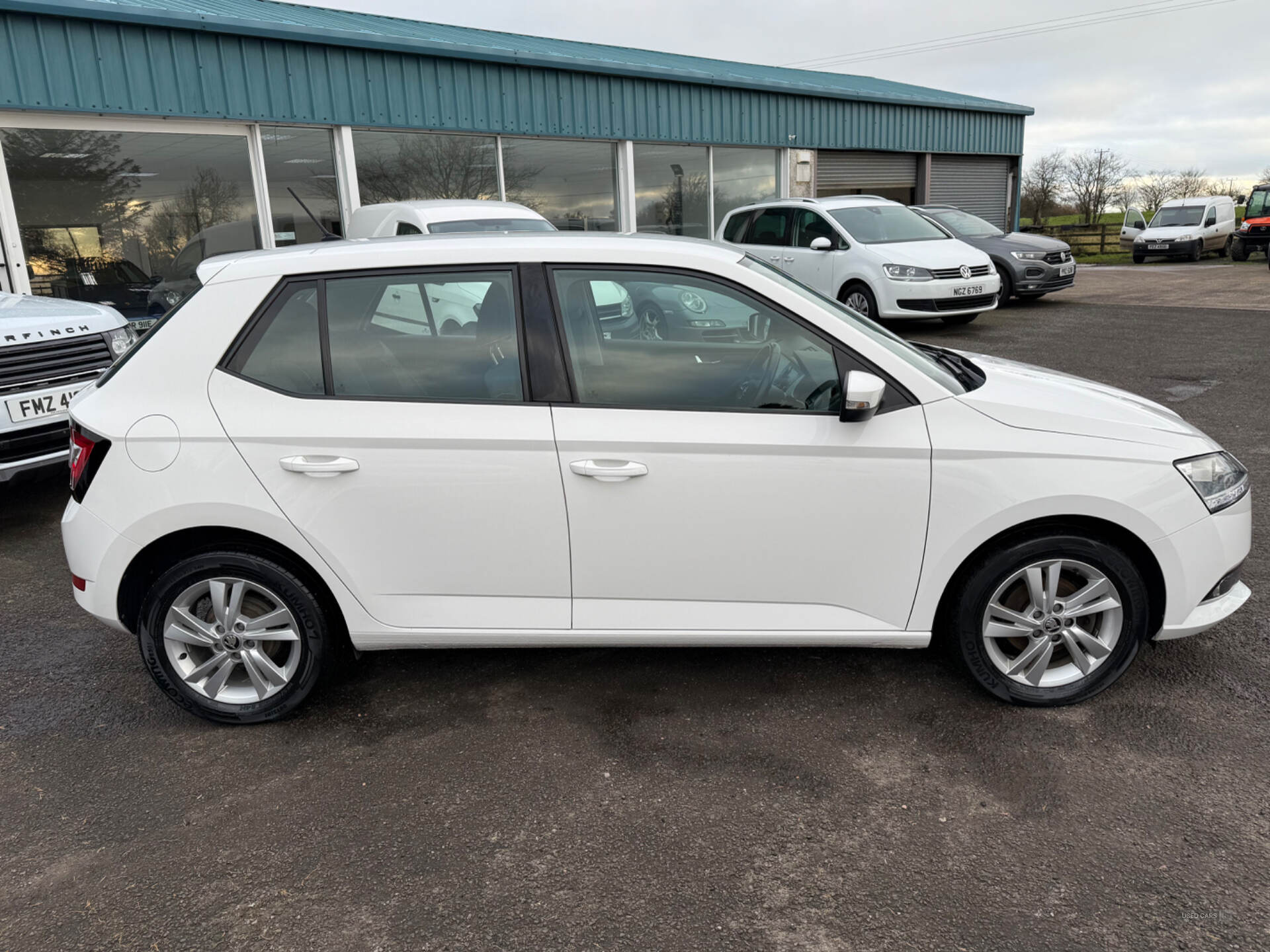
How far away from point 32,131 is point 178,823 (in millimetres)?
9517

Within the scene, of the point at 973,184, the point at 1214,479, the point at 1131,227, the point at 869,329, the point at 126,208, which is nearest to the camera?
the point at 1214,479

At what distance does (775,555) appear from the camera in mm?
3098

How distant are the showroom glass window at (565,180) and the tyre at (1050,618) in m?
11.7

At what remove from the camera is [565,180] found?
14641mm

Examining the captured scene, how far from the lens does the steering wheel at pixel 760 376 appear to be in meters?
3.10

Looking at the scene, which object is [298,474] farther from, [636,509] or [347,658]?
[636,509]

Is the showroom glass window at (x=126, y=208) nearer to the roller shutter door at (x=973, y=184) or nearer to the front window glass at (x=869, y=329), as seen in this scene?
the front window glass at (x=869, y=329)

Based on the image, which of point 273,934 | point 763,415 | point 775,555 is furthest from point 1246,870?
point 273,934

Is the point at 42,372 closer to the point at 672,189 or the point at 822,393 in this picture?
the point at 822,393

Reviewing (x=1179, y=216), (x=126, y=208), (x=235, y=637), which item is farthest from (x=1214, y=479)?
(x=1179, y=216)

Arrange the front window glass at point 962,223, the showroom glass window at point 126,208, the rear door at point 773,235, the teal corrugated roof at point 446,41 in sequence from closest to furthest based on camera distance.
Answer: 1. the showroom glass window at point 126,208
2. the teal corrugated roof at point 446,41
3. the rear door at point 773,235
4. the front window glass at point 962,223

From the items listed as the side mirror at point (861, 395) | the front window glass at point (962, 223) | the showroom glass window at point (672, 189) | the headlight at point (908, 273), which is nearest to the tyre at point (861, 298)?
the headlight at point (908, 273)

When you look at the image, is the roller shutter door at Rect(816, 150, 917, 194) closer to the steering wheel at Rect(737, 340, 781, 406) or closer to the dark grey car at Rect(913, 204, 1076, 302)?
the dark grey car at Rect(913, 204, 1076, 302)

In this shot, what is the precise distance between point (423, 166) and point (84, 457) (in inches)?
419
